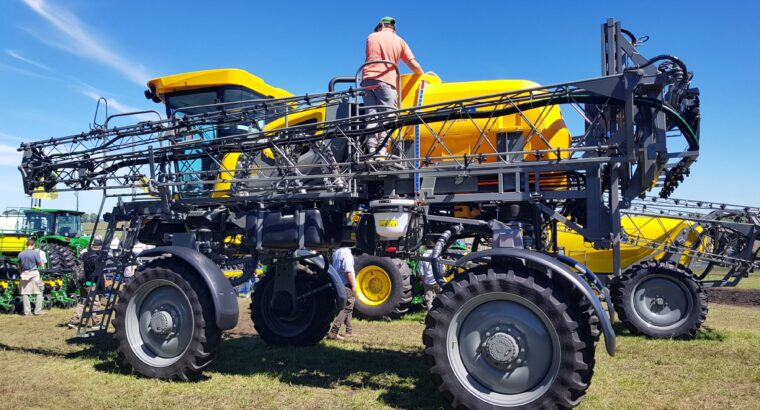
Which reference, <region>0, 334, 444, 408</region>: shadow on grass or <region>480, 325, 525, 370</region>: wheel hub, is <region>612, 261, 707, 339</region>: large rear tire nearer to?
<region>0, 334, 444, 408</region>: shadow on grass

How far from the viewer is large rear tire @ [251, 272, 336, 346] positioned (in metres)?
7.60

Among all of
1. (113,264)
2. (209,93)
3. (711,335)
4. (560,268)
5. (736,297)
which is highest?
(209,93)

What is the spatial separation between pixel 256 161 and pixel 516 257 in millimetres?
3553

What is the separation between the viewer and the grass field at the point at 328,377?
5.19 metres

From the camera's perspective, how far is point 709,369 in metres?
6.66

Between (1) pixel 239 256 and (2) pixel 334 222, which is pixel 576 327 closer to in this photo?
(2) pixel 334 222

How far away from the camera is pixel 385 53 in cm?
627

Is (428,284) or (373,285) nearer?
(428,284)

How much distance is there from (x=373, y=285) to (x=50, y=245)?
9.09m

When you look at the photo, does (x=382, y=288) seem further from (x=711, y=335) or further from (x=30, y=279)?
(x=30, y=279)

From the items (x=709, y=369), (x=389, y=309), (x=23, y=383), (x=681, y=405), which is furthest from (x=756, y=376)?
(x=23, y=383)

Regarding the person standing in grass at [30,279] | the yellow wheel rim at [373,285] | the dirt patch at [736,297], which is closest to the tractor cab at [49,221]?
the person standing in grass at [30,279]

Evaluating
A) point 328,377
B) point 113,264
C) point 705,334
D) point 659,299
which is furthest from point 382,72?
point 705,334

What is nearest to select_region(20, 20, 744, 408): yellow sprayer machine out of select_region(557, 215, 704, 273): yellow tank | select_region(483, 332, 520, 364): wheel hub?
select_region(483, 332, 520, 364): wheel hub
